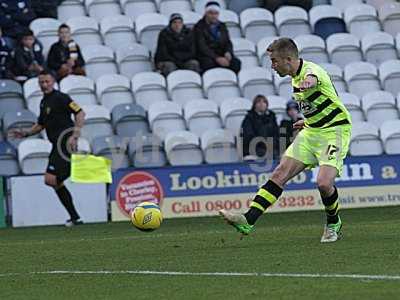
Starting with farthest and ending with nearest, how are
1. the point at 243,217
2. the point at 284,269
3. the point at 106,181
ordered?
the point at 106,181
the point at 243,217
the point at 284,269

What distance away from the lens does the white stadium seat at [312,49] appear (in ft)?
76.2

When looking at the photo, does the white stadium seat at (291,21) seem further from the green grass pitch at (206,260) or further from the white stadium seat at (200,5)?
the green grass pitch at (206,260)

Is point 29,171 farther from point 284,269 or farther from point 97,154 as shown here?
point 284,269

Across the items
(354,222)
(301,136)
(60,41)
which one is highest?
(60,41)

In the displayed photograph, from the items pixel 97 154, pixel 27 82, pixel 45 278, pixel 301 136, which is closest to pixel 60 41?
pixel 27 82

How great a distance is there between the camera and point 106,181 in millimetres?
19531

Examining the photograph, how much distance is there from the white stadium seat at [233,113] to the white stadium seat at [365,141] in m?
2.08

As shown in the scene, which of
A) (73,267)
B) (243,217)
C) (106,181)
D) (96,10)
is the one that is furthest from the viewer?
(96,10)

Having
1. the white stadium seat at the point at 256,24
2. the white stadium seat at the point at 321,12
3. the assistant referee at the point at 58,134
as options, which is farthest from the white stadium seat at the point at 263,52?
the assistant referee at the point at 58,134

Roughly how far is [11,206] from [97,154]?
1817mm

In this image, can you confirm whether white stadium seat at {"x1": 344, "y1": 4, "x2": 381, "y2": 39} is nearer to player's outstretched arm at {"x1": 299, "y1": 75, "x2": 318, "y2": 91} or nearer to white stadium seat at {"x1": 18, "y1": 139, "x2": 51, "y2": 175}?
white stadium seat at {"x1": 18, "y1": 139, "x2": 51, "y2": 175}

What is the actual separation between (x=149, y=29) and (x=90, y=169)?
4762 mm

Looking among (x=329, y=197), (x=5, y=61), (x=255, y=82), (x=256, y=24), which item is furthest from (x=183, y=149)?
(x=329, y=197)

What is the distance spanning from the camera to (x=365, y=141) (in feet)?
69.6
